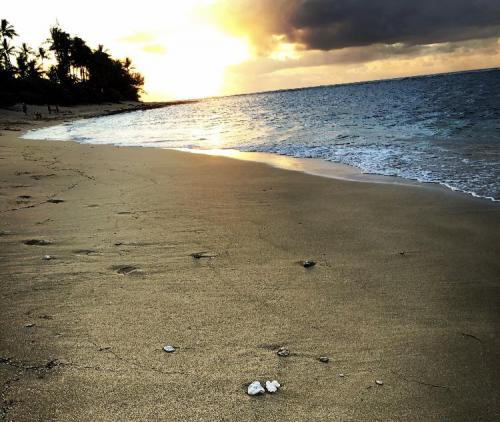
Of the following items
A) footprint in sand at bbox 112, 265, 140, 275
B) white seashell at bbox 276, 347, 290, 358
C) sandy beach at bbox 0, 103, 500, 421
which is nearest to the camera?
sandy beach at bbox 0, 103, 500, 421

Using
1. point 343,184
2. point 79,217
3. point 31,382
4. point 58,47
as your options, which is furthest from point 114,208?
point 58,47

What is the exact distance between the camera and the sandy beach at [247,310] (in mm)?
2291

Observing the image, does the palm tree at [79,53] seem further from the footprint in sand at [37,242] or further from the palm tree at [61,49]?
the footprint in sand at [37,242]

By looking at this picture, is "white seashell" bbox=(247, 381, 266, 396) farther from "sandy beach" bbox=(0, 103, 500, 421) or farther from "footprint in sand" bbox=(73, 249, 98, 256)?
"footprint in sand" bbox=(73, 249, 98, 256)

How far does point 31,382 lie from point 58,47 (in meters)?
83.7

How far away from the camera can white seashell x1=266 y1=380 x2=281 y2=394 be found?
2.36 m

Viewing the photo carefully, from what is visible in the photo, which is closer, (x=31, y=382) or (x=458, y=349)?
(x=31, y=382)

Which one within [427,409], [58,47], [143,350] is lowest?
[427,409]

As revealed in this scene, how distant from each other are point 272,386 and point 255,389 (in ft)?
0.38

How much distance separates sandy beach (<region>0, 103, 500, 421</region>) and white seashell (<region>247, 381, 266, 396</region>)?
0.04 m

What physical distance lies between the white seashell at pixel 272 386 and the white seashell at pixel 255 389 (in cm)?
4

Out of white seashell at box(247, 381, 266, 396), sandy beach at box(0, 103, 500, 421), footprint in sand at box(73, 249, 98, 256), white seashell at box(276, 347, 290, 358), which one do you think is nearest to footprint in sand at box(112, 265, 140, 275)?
sandy beach at box(0, 103, 500, 421)

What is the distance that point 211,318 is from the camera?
3096 mm

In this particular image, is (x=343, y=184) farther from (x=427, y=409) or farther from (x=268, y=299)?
(x=427, y=409)
